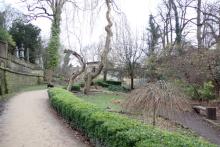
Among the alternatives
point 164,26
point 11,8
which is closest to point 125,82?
point 164,26

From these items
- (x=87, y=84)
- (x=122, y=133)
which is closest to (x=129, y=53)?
(x=87, y=84)

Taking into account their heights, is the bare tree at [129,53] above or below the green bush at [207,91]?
above

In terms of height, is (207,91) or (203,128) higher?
(207,91)

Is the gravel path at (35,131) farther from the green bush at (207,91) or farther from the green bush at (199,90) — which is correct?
the green bush at (207,91)

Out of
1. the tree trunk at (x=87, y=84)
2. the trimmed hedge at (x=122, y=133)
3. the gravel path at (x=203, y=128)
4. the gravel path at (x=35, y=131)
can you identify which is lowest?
the gravel path at (x=203, y=128)

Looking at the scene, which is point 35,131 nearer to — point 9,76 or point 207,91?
point 9,76

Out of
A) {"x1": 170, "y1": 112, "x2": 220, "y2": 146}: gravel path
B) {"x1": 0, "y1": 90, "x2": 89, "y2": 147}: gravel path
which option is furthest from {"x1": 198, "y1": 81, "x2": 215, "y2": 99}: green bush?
{"x1": 0, "y1": 90, "x2": 89, "y2": 147}: gravel path

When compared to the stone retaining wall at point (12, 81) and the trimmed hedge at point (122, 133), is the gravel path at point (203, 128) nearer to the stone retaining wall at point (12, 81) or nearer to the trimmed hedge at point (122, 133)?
the trimmed hedge at point (122, 133)

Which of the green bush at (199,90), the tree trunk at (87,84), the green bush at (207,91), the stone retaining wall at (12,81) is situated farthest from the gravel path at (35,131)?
→ the green bush at (207,91)

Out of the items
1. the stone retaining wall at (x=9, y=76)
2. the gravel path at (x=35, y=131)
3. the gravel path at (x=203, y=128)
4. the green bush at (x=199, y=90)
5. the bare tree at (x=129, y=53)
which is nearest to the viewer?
the gravel path at (x=35, y=131)

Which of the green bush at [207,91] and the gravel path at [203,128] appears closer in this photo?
the gravel path at [203,128]

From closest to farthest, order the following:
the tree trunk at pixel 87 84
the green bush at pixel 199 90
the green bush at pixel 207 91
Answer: the green bush at pixel 207 91 < the green bush at pixel 199 90 < the tree trunk at pixel 87 84

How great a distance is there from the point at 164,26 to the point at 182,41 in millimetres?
5564

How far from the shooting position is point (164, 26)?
31844 mm
